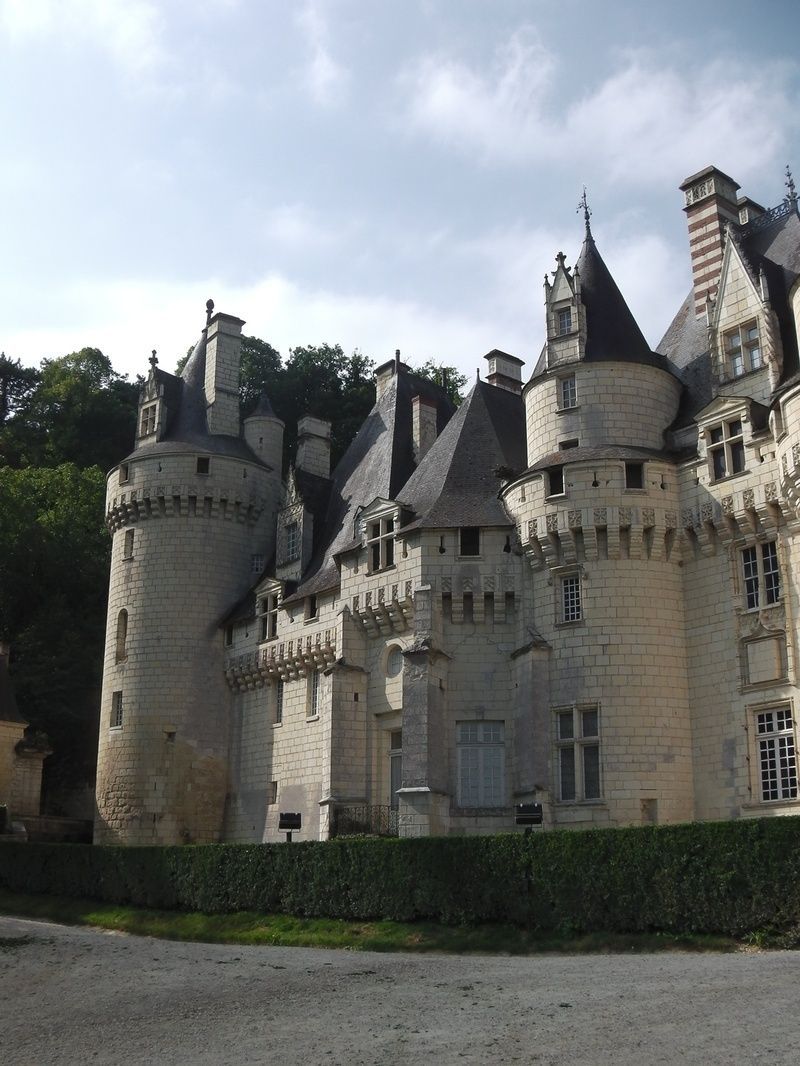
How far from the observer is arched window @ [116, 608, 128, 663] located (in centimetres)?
3700

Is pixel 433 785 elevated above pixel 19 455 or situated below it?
below

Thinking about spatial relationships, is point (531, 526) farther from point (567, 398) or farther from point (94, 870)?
point (94, 870)

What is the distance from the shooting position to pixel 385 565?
30.2 m

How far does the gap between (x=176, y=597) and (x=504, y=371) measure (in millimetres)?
12648

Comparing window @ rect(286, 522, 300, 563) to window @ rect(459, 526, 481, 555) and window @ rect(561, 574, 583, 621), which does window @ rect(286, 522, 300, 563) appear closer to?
window @ rect(459, 526, 481, 555)

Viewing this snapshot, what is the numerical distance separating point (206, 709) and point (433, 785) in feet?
37.6

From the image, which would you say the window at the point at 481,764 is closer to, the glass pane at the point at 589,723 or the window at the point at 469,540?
the glass pane at the point at 589,723

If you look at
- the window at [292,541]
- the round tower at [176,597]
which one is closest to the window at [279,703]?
the round tower at [176,597]

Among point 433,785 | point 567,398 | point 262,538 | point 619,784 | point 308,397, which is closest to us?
point 619,784

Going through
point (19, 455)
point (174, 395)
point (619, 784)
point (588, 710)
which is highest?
point (19, 455)

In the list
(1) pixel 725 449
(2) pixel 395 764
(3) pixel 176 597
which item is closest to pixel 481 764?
(2) pixel 395 764

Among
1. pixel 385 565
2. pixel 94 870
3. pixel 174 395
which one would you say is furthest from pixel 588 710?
pixel 174 395

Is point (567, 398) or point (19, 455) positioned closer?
point (567, 398)

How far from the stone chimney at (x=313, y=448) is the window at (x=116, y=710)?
9499 millimetres
